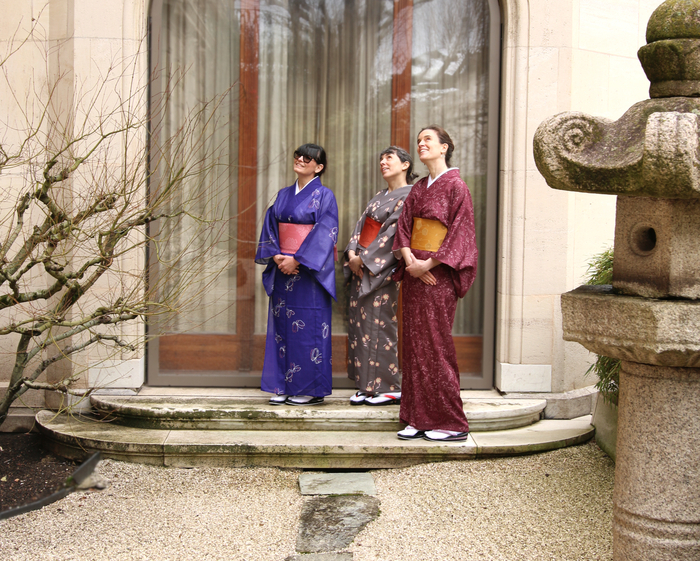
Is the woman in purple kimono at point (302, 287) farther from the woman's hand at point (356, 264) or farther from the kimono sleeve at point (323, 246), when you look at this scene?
the woman's hand at point (356, 264)

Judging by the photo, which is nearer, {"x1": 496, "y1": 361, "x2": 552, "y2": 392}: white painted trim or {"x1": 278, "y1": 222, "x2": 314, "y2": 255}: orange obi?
{"x1": 278, "y1": 222, "x2": 314, "y2": 255}: orange obi

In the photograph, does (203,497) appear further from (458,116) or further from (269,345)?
(458,116)

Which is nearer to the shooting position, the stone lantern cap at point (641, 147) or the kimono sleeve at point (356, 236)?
the stone lantern cap at point (641, 147)

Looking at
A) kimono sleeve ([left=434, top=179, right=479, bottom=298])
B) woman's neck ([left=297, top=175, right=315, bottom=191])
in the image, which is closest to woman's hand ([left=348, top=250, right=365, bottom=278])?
woman's neck ([left=297, top=175, right=315, bottom=191])

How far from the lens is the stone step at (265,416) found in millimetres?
4586

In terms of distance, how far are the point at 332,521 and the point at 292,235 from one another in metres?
1.94

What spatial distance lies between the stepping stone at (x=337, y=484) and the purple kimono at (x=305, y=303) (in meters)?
0.72

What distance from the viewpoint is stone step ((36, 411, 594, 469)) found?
14.0 feet

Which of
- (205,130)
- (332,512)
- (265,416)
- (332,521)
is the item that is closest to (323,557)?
(332,521)

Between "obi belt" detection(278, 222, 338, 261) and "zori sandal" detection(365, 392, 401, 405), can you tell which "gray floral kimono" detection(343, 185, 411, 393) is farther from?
"obi belt" detection(278, 222, 338, 261)

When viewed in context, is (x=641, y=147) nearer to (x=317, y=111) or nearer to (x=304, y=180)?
(x=304, y=180)

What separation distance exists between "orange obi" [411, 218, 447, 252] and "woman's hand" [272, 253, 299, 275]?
80 cm

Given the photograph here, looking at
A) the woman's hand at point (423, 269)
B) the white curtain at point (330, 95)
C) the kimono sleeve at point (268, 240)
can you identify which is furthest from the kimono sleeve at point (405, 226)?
the white curtain at point (330, 95)

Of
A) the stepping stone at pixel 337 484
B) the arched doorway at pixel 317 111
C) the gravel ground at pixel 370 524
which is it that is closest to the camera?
the gravel ground at pixel 370 524
